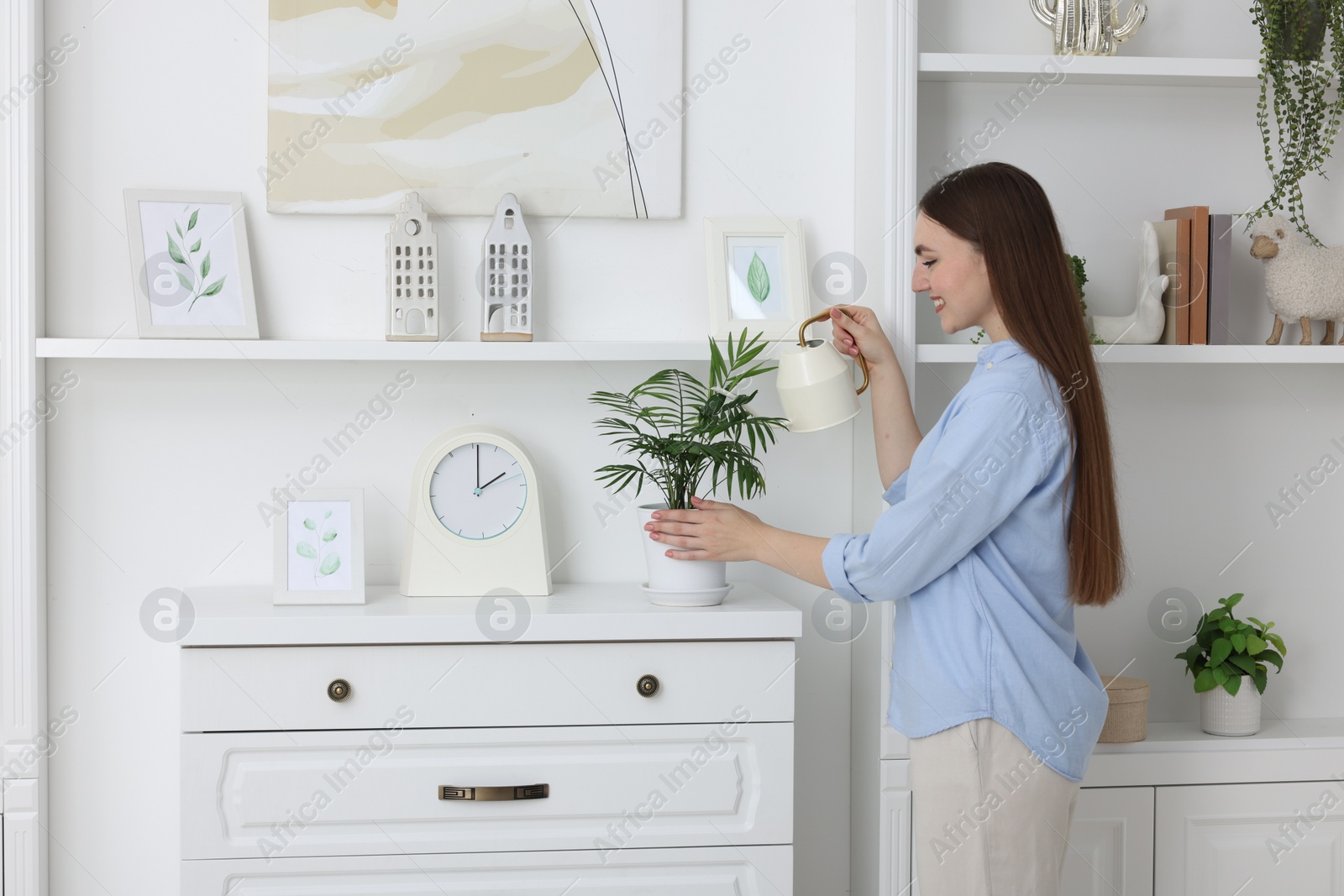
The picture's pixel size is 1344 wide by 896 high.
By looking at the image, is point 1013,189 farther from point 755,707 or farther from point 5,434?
point 5,434

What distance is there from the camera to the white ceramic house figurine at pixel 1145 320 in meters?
1.83

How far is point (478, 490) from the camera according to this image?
5.75 ft

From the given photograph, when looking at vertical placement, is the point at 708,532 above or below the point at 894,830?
above

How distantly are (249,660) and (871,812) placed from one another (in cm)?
106

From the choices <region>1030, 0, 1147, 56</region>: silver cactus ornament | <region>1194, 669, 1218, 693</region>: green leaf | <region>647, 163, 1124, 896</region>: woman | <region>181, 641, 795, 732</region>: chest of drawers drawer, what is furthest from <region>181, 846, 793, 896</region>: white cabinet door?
<region>1030, 0, 1147, 56</region>: silver cactus ornament

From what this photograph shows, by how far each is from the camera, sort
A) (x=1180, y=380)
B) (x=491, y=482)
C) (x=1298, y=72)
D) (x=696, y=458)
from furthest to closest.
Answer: (x=1180, y=380) < (x=1298, y=72) < (x=491, y=482) < (x=696, y=458)

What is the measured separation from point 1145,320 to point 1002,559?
73 centimetres

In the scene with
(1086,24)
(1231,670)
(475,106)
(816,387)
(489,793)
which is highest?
(1086,24)

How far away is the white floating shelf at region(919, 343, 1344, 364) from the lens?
174 cm

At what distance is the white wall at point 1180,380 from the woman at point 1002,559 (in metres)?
0.59

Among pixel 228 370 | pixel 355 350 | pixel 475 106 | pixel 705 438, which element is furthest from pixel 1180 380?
pixel 228 370

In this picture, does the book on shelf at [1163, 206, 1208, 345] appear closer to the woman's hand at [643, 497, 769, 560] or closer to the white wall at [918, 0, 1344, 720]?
the white wall at [918, 0, 1344, 720]

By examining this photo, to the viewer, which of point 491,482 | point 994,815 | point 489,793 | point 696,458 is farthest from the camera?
point 491,482

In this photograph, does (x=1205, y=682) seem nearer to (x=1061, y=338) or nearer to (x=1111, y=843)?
(x=1111, y=843)
